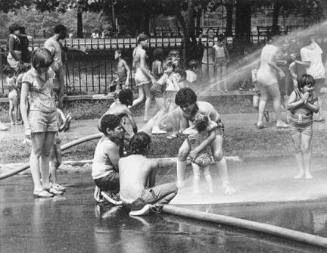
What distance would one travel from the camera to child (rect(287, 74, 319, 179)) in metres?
10.8

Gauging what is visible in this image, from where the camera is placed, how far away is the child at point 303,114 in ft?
35.5

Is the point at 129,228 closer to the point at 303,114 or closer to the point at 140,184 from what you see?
the point at 140,184

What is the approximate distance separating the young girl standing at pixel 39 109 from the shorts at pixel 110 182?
3.05 ft

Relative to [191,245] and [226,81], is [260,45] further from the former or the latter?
[191,245]

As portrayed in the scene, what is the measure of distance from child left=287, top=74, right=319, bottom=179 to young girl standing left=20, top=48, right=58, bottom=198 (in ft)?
10.5

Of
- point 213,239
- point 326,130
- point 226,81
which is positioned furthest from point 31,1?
point 213,239

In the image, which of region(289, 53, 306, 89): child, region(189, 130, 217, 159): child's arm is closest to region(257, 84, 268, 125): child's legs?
region(289, 53, 306, 89): child

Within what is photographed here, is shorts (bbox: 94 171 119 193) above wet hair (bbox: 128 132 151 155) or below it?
below

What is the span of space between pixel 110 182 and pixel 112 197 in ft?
0.67

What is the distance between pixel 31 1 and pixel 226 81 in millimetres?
14364

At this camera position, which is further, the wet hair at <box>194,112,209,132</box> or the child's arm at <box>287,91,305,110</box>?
the child's arm at <box>287,91,305,110</box>

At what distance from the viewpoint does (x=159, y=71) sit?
673 inches

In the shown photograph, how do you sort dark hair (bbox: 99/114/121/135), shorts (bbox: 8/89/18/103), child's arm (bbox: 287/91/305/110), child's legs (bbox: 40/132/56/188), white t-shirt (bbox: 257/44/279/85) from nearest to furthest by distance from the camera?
dark hair (bbox: 99/114/121/135), child's legs (bbox: 40/132/56/188), child's arm (bbox: 287/91/305/110), white t-shirt (bbox: 257/44/279/85), shorts (bbox: 8/89/18/103)

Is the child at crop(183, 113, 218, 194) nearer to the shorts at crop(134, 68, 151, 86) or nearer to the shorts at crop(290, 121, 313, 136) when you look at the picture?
the shorts at crop(290, 121, 313, 136)
